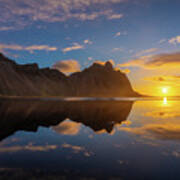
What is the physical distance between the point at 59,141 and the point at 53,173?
515 centimetres

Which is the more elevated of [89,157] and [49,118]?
[89,157]

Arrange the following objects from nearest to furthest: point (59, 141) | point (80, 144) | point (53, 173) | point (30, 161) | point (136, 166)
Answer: point (53, 173)
point (136, 166)
point (30, 161)
point (80, 144)
point (59, 141)

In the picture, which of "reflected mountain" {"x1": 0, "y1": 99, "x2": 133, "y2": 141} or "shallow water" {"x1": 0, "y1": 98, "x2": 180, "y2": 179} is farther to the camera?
"reflected mountain" {"x1": 0, "y1": 99, "x2": 133, "y2": 141}

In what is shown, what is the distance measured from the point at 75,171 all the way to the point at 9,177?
2584 millimetres

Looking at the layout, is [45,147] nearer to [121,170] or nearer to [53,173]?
[53,173]

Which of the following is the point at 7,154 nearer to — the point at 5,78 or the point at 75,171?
the point at 75,171

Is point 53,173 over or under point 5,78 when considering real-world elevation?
under

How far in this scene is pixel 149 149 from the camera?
32.8 feet

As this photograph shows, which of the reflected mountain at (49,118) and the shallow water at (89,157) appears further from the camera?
the reflected mountain at (49,118)

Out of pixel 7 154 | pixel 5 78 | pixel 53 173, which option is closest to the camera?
pixel 53 173

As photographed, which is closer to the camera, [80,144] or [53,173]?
[53,173]

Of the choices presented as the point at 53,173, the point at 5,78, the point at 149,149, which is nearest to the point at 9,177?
the point at 53,173

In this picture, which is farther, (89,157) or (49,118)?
(49,118)

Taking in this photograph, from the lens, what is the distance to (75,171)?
6.92m
